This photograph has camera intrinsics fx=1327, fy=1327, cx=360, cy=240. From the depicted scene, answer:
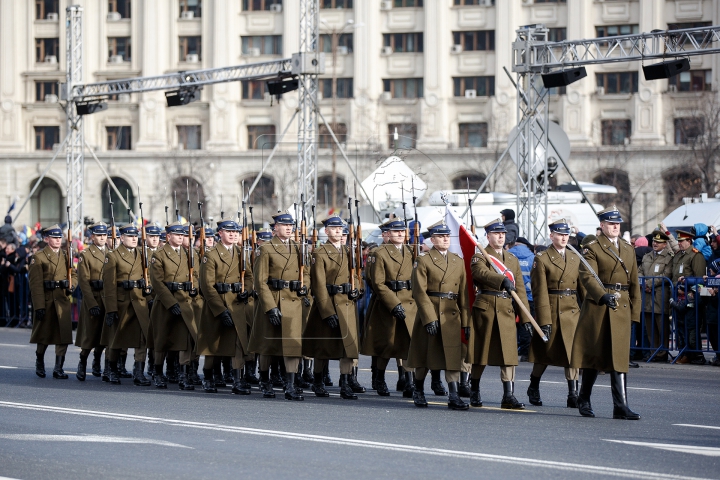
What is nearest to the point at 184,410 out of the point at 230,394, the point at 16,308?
the point at 230,394

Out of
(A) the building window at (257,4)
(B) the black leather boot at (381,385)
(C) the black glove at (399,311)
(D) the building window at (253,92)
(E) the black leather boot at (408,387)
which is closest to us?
(C) the black glove at (399,311)

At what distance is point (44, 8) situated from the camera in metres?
57.2

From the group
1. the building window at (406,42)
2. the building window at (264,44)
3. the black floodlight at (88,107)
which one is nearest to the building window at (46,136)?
the building window at (264,44)

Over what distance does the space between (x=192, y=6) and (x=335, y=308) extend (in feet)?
146

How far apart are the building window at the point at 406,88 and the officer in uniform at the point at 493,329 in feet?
139

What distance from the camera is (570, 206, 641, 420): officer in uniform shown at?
1118cm

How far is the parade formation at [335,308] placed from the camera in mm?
11508

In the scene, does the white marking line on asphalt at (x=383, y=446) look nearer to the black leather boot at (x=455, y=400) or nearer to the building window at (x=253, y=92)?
the black leather boot at (x=455, y=400)

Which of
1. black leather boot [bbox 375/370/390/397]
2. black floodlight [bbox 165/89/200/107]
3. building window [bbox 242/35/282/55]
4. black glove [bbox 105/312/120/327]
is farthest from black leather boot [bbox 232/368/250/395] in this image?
building window [bbox 242/35/282/55]

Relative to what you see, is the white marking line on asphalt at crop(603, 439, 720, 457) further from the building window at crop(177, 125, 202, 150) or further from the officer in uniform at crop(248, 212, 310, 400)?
the building window at crop(177, 125, 202, 150)

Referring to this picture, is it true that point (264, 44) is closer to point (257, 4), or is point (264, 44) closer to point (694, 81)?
point (257, 4)

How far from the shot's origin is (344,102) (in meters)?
54.1

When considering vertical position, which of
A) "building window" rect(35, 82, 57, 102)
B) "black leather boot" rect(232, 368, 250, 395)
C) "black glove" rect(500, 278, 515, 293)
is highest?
"building window" rect(35, 82, 57, 102)

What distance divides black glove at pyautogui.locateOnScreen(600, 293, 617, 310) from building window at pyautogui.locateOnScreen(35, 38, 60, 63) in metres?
48.9
